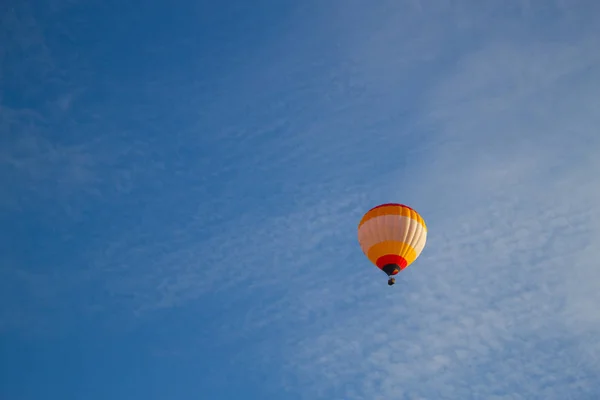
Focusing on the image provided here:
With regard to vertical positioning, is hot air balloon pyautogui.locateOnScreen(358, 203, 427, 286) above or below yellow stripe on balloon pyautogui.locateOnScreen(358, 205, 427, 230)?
below

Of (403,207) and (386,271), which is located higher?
(403,207)

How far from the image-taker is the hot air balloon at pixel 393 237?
1292 inches

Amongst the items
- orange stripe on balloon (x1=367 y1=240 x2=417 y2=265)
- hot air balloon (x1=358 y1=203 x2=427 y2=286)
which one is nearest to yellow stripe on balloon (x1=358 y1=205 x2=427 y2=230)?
hot air balloon (x1=358 y1=203 x2=427 y2=286)

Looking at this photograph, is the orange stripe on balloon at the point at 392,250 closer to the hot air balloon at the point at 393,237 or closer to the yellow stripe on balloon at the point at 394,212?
the hot air balloon at the point at 393,237

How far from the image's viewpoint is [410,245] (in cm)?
3303

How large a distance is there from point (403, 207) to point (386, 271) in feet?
9.23

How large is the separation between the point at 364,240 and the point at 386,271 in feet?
5.38

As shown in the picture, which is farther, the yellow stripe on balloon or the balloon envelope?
the yellow stripe on balloon

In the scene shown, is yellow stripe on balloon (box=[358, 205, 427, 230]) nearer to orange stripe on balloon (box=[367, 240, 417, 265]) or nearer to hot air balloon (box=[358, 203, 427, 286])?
hot air balloon (box=[358, 203, 427, 286])

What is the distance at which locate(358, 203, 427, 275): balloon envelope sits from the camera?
32812 millimetres

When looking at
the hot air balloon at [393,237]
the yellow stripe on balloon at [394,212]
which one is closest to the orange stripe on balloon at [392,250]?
the hot air balloon at [393,237]

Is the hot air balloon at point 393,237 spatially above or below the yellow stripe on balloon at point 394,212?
below

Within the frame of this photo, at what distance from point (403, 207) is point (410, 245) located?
165 centimetres

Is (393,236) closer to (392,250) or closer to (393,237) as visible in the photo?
(393,237)
